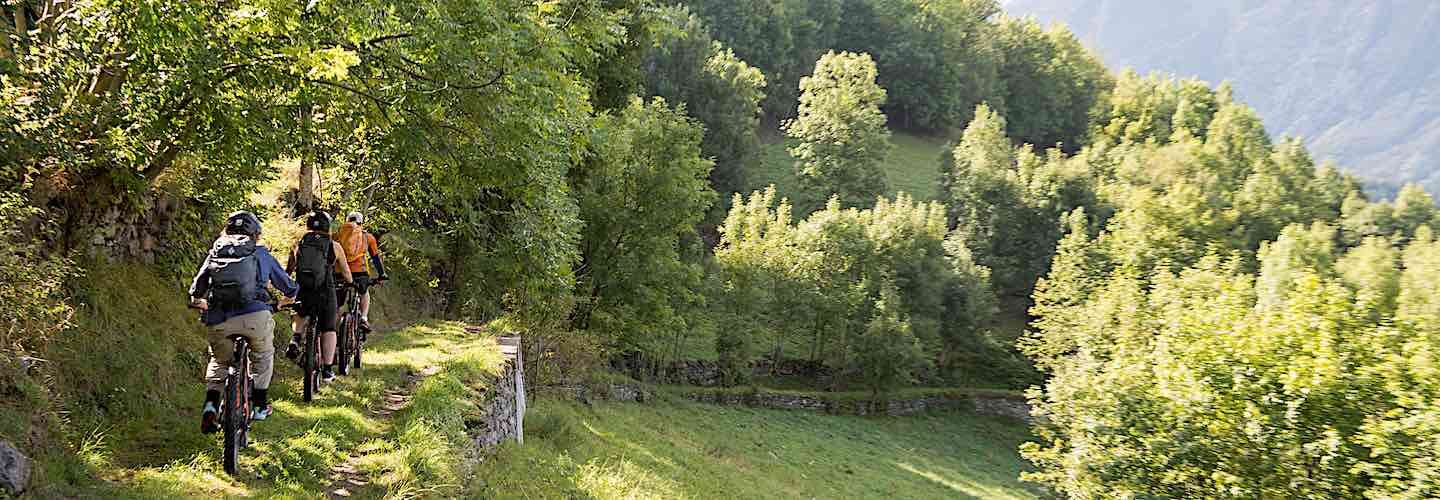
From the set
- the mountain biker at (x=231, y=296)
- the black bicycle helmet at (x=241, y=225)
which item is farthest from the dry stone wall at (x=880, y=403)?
the black bicycle helmet at (x=241, y=225)

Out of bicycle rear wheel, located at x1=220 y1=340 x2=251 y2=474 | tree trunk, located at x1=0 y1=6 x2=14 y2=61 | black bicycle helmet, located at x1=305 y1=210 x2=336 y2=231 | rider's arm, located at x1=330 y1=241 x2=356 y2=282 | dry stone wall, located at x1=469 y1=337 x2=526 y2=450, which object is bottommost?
dry stone wall, located at x1=469 y1=337 x2=526 y2=450

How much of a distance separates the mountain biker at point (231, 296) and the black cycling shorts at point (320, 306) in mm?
2047

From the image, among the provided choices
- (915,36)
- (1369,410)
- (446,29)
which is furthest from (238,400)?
(915,36)

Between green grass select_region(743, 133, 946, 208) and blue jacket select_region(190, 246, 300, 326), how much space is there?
175ft

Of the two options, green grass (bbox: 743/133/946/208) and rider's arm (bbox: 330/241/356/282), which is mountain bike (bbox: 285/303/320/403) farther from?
green grass (bbox: 743/133/946/208)

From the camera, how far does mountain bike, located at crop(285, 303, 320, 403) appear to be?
886 cm

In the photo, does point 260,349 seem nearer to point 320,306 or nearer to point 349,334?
point 320,306

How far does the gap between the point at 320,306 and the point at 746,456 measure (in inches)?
771

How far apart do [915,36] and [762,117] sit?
70.8ft

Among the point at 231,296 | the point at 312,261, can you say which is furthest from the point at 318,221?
the point at 231,296

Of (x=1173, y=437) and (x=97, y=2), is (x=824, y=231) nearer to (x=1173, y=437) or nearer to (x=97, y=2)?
(x=1173, y=437)

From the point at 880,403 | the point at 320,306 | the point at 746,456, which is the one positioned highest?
the point at 320,306

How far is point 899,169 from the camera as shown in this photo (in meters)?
77.2

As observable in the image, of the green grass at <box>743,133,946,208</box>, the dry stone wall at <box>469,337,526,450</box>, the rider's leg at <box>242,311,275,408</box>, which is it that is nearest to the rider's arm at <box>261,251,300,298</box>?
the rider's leg at <box>242,311,275,408</box>
